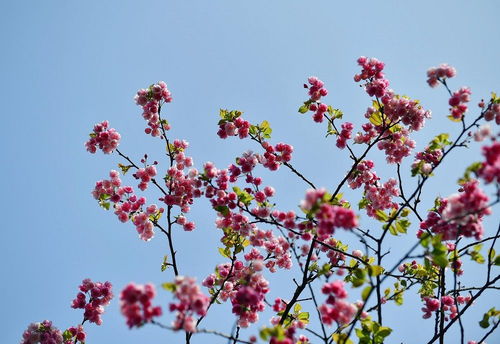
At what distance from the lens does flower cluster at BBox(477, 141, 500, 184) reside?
326cm

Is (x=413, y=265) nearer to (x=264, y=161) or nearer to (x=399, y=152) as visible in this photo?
(x=399, y=152)

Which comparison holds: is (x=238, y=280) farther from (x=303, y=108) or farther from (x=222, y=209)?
(x=303, y=108)

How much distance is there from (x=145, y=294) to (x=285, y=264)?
4.55 m

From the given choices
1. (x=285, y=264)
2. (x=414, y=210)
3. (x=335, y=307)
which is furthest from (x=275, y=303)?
(x=414, y=210)

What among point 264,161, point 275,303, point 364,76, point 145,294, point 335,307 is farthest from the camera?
point 264,161

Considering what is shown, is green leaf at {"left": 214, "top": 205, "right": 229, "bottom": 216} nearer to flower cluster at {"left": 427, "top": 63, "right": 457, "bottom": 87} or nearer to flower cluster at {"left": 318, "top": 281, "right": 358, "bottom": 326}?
flower cluster at {"left": 318, "top": 281, "right": 358, "bottom": 326}

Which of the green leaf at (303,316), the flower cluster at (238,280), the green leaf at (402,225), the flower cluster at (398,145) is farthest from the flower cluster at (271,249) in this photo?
the flower cluster at (398,145)

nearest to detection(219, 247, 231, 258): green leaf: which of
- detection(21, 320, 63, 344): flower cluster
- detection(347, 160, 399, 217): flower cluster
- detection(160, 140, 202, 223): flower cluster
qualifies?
detection(160, 140, 202, 223): flower cluster

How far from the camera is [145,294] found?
10.2ft

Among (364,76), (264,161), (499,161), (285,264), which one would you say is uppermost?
(364,76)

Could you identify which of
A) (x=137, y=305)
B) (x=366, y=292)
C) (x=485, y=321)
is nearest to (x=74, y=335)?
(x=137, y=305)

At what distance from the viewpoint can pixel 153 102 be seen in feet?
24.2

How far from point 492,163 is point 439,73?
2.65 m

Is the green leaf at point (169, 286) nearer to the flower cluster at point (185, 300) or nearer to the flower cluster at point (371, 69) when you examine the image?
the flower cluster at point (185, 300)
